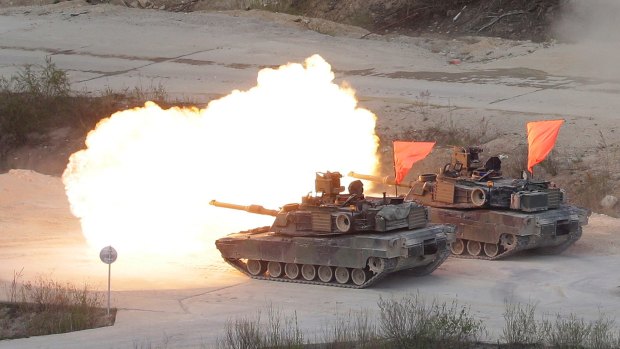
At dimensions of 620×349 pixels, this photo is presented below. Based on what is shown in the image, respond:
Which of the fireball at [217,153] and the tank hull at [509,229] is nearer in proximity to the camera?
the tank hull at [509,229]

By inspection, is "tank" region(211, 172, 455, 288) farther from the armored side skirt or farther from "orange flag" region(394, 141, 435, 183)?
"orange flag" region(394, 141, 435, 183)

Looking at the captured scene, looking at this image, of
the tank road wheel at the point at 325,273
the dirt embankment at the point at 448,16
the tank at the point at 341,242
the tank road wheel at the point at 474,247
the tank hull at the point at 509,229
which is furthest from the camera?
the dirt embankment at the point at 448,16

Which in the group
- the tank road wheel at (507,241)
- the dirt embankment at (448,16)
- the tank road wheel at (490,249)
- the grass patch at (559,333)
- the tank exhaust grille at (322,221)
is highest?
the dirt embankment at (448,16)

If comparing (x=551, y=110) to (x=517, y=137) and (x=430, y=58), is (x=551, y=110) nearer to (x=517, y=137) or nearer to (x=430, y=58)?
(x=517, y=137)

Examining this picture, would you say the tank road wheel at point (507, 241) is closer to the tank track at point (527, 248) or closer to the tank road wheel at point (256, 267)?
the tank track at point (527, 248)

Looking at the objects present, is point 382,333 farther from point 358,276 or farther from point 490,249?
point 490,249

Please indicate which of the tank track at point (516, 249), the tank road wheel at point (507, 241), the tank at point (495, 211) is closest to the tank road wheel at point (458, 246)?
the tank at point (495, 211)

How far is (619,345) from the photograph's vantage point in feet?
58.3

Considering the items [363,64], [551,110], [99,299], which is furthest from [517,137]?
[99,299]

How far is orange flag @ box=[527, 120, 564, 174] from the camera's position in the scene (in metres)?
27.3

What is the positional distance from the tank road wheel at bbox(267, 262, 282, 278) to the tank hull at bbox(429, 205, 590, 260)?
4.04m

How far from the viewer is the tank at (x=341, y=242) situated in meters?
23.0

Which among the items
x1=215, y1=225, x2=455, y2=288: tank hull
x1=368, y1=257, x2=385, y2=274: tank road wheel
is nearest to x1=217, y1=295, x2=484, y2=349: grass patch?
x1=368, y1=257, x2=385, y2=274: tank road wheel

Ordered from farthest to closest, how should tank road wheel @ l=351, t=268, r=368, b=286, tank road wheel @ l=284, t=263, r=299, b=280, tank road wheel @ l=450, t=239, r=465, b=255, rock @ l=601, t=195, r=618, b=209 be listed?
rock @ l=601, t=195, r=618, b=209 < tank road wheel @ l=450, t=239, r=465, b=255 < tank road wheel @ l=284, t=263, r=299, b=280 < tank road wheel @ l=351, t=268, r=368, b=286
